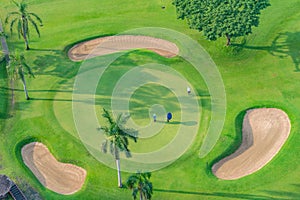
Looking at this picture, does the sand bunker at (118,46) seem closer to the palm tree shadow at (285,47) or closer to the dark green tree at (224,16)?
the dark green tree at (224,16)

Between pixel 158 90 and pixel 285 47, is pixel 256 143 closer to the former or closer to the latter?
pixel 158 90

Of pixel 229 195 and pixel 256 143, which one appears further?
pixel 256 143

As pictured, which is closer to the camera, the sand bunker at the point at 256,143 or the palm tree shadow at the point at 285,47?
the sand bunker at the point at 256,143

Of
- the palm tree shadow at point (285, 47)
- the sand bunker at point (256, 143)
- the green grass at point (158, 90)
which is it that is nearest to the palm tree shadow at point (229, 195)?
the green grass at point (158, 90)

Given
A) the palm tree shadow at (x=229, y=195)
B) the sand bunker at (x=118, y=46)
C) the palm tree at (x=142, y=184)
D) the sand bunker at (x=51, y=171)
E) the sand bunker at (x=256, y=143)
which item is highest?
the sand bunker at (x=118, y=46)

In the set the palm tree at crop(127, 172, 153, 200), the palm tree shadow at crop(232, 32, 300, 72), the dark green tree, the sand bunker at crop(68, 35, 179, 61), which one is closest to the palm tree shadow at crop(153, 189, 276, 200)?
the palm tree at crop(127, 172, 153, 200)

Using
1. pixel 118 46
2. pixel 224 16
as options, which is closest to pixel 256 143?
pixel 224 16

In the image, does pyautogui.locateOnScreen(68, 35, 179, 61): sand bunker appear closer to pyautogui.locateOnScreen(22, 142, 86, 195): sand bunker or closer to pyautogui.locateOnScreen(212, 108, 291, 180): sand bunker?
pyautogui.locateOnScreen(212, 108, 291, 180): sand bunker
